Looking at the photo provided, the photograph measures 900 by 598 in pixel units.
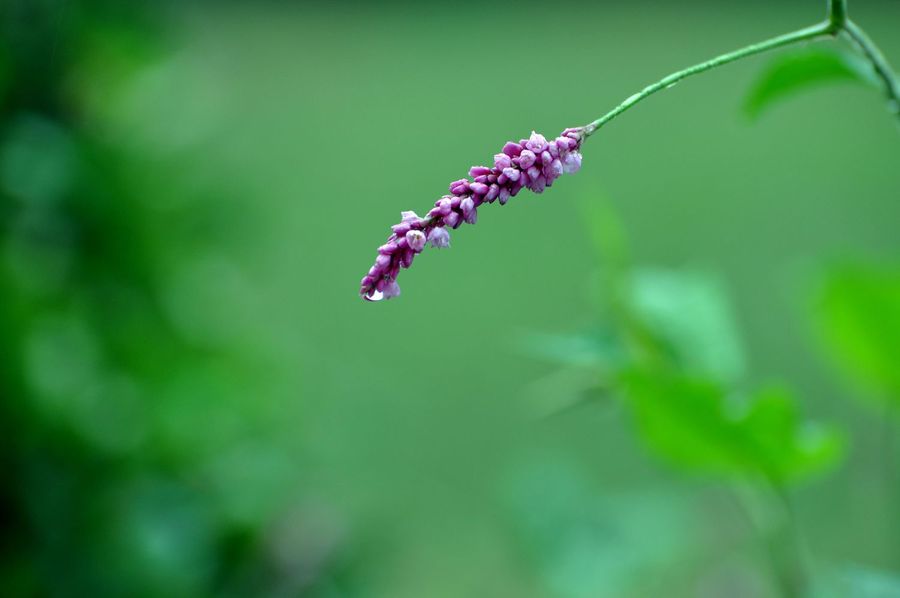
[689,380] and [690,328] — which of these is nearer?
[689,380]

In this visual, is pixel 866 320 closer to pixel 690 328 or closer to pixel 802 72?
pixel 690 328

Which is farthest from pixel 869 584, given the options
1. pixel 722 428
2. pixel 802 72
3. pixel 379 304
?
pixel 379 304

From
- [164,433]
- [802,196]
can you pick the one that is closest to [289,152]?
[802,196]

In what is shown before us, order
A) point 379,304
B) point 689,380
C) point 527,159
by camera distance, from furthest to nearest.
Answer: point 379,304 < point 689,380 < point 527,159

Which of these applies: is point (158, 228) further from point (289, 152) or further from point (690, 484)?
point (289, 152)

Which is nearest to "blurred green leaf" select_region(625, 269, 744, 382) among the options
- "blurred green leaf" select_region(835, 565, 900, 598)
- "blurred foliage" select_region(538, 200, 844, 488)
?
"blurred foliage" select_region(538, 200, 844, 488)

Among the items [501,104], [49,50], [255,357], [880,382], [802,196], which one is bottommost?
[880,382]

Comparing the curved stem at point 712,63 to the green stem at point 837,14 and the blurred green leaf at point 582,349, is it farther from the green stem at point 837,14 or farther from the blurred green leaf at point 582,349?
the blurred green leaf at point 582,349

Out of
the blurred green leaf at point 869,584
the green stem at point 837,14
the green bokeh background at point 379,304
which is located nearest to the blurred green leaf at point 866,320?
the green bokeh background at point 379,304
